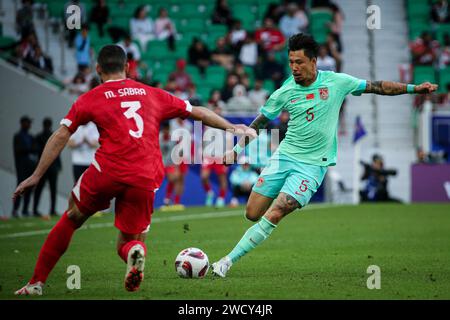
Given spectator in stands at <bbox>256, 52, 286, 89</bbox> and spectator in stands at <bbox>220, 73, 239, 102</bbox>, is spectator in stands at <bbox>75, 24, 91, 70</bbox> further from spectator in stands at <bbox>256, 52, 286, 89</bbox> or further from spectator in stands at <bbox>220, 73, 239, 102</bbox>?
spectator in stands at <bbox>256, 52, 286, 89</bbox>

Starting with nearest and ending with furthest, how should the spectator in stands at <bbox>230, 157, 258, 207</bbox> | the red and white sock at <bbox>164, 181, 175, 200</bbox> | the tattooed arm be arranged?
the tattooed arm, the red and white sock at <bbox>164, 181, 175, 200</bbox>, the spectator in stands at <bbox>230, 157, 258, 207</bbox>

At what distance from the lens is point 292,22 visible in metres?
27.8

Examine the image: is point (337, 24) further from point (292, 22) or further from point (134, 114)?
point (134, 114)

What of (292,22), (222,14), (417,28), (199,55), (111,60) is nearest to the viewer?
(111,60)

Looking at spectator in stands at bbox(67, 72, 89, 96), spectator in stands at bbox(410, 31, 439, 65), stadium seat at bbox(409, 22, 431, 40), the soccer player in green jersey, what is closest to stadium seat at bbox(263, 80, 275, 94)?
spectator in stands at bbox(410, 31, 439, 65)

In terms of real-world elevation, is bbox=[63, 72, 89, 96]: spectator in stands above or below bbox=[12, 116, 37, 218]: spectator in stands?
above

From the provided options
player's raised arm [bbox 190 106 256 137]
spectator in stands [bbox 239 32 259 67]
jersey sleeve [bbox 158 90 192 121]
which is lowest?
player's raised arm [bbox 190 106 256 137]

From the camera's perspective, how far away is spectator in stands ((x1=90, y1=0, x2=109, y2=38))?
89.7 ft

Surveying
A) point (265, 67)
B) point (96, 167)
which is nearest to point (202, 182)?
point (265, 67)

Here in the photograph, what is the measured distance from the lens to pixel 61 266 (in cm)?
1098

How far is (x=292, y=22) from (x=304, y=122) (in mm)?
18034

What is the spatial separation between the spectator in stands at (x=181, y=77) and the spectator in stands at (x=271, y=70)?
7.68 feet

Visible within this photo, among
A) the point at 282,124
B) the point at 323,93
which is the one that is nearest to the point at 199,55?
the point at 282,124

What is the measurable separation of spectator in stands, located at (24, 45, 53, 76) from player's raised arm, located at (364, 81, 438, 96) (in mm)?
14160
